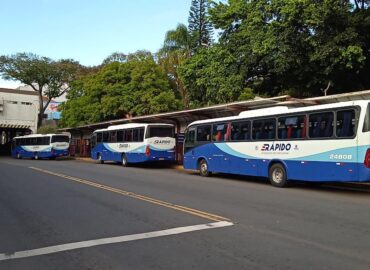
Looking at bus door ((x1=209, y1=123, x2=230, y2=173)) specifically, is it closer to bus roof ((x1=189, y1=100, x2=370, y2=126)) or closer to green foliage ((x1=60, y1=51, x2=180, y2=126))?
bus roof ((x1=189, y1=100, x2=370, y2=126))

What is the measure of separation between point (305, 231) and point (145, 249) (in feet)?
9.95

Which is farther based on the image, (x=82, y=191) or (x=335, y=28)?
(x=335, y=28)

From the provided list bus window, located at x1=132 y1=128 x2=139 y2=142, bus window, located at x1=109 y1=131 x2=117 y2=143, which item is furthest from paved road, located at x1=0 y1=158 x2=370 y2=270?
bus window, located at x1=109 y1=131 x2=117 y2=143

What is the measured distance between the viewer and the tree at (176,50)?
4481 centimetres

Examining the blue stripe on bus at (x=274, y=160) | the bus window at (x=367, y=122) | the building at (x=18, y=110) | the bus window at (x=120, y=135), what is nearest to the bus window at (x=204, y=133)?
the blue stripe on bus at (x=274, y=160)

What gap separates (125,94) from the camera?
44688 mm

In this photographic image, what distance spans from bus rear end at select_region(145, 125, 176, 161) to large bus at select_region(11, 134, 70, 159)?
20.0 meters

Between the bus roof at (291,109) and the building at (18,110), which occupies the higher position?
→ the building at (18,110)

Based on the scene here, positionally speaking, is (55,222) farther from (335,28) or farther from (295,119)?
(335,28)

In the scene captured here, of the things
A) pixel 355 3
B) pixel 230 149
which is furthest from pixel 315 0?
pixel 230 149

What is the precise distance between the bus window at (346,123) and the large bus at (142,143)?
1597 centimetres

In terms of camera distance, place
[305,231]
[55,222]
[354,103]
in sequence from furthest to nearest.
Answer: [354,103] → [55,222] → [305,231]

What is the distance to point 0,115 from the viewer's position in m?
64.4

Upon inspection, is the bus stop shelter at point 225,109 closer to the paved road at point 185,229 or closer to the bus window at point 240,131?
the bus window at point 240,131
